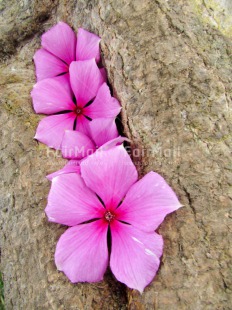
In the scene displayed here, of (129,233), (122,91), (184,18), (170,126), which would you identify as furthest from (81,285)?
(184,18)

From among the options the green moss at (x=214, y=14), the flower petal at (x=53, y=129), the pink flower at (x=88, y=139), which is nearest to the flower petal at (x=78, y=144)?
the pink flower at (x=88, y=139)

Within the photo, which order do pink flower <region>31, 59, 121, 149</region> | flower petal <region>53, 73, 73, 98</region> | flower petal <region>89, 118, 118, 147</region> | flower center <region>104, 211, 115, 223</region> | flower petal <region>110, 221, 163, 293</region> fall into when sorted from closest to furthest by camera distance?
flower petal <region>110, 221, 163, 293</region>
flower center <region>104, 211, 115, 223</region>
flower petal <region>89, 118, 118, 147</region>
pink flower <region>31, 59, 121, 149</region>
flower petal <region>53, 73, 73, 98</region>

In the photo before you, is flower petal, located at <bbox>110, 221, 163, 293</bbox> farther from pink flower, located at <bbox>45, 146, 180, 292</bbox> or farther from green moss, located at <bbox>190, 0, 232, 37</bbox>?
green moss, located at <bbox>190, 0, 232, 37</bbox>

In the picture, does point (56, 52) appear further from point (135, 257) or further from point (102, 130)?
point (135, 257)

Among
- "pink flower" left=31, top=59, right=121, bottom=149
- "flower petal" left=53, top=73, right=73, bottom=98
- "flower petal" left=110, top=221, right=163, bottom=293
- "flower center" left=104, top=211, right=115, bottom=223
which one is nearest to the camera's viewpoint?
"flower petal" left=110, top=221, right=163, bottom=293

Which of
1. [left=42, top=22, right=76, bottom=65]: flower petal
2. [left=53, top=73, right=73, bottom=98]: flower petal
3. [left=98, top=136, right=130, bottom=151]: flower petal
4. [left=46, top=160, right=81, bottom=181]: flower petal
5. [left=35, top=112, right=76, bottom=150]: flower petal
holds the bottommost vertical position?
[left=35, top=112, right=76, bottom=150]: flower petal

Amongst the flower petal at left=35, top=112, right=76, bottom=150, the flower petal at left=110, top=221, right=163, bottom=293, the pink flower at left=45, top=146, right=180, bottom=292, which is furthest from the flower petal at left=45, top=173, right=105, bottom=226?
the flower petal at left=35, top=112, right=76, bottom=150

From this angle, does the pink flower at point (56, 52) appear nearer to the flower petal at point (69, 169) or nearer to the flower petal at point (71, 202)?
the flower petal at point (69, 169)
